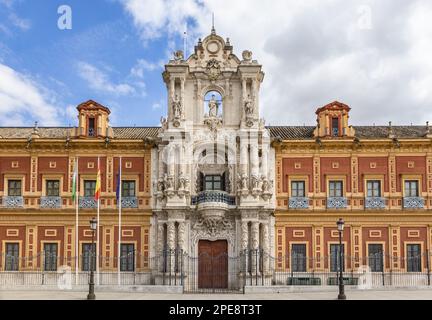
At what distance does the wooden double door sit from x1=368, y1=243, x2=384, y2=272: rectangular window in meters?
8.48

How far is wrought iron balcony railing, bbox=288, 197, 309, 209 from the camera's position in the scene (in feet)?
122

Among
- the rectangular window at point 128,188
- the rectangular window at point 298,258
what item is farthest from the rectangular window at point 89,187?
the rectangular window at point 298,258

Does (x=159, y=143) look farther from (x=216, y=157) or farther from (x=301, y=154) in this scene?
(x=301, y=154)

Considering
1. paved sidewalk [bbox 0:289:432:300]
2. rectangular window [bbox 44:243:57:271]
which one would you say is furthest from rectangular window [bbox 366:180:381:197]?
rectangular window [bbox 44:243:57:271]

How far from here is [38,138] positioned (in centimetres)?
3769

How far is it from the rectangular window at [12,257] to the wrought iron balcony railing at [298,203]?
1629 centimetres

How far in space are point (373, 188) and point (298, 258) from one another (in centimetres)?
618

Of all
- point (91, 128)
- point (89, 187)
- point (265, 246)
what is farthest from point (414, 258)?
point (91, 128)

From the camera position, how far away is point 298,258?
36938 millimetres

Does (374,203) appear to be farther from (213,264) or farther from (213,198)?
(213,264)

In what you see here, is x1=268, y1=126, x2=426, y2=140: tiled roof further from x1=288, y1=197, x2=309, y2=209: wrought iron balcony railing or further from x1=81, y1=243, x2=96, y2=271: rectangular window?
x1=81, y1=243, x2=96, y2=271: rectangular window

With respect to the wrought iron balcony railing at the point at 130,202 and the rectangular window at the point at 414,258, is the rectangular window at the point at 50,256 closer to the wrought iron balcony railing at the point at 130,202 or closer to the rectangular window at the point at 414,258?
the wrought iron balcony railing at the point at 130,202

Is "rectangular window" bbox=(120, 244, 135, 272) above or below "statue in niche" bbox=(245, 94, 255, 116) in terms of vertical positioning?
below

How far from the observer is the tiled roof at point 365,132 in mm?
39125
